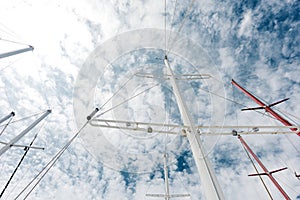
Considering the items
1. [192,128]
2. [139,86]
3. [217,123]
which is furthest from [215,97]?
[139,86]

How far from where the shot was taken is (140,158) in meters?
9.74

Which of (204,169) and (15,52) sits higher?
(15,52)

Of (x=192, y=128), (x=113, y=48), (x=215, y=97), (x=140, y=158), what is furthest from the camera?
(x=113, y=48)

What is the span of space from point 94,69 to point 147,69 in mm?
3801

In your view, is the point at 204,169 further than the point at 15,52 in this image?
No

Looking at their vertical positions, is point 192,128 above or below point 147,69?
below

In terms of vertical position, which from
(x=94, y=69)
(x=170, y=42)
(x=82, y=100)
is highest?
(x=170, y=42)

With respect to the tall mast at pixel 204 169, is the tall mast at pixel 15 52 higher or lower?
higher

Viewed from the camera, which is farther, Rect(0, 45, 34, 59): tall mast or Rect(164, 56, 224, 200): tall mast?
Rect(0, 45, 34, 59): tall mast

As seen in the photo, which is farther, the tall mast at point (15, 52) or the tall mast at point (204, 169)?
the tall mast at point (15, 52)

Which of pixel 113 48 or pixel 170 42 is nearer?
pixel 170 42

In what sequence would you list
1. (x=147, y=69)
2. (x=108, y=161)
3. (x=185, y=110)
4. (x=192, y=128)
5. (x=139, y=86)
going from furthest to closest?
(x=139, y=86) → (x=147, y=69) → (x=108, y=161) → (x=185, y=110) → (x=192, y=128)

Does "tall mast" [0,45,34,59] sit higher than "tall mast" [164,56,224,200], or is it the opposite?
"tall mast" [0,45,34,59]

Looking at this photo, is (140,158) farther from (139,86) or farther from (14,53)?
(14,53)
